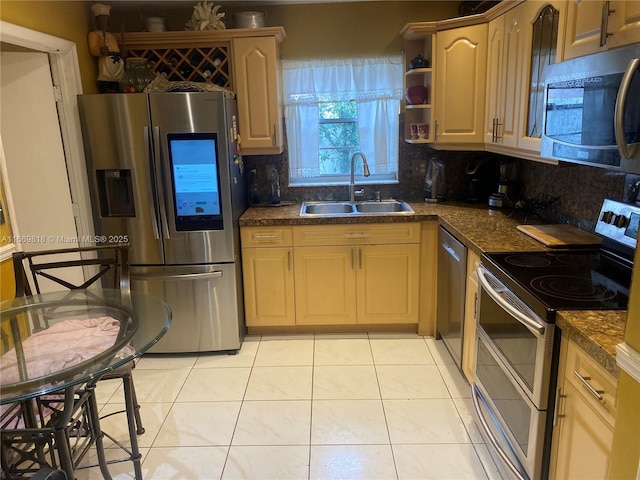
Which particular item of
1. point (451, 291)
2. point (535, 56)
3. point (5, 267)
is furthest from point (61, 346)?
point (535, 56)

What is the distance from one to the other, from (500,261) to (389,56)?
6.91 ft

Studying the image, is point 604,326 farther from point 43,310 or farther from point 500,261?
point 43,310

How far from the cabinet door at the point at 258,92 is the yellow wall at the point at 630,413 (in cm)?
256

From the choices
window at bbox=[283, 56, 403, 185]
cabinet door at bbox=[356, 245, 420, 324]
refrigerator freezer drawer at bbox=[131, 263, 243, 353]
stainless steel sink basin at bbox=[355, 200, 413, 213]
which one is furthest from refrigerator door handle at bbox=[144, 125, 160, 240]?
stainless steel sink basin at bbox=[355, 200, 413, 213]

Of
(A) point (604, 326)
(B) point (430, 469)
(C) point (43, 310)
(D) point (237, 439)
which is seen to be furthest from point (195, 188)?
(A) point (604, 326)

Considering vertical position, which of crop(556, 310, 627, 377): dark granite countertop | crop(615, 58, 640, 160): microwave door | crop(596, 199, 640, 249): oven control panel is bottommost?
crop(556, 310, 627, 377): dark granite countertop

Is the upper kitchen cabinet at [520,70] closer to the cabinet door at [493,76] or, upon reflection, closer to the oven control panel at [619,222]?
the cabinet door at [493,76]

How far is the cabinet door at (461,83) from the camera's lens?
2.99 metres

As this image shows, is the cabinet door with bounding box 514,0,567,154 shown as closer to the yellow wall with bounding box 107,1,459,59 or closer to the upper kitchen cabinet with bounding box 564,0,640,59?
the upper kitchen cabinet with bounding box 564,0,640,59

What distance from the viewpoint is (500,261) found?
2014 millimetres

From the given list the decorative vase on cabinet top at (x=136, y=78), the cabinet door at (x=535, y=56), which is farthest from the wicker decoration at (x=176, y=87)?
the cabinet door at (x=535, y=56)

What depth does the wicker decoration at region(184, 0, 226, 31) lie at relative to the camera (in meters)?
3.11

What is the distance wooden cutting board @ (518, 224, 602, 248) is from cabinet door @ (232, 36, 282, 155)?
5.69 ft

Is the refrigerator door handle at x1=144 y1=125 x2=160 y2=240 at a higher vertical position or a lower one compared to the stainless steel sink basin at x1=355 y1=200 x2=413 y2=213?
higher
